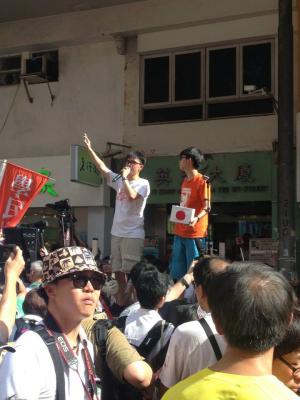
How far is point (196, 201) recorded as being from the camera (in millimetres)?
6648

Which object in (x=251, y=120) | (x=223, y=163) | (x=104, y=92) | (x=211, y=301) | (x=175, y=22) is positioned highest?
(x=175, y=22)

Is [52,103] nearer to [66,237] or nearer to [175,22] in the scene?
[175,22]

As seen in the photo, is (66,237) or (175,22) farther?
(175,22)

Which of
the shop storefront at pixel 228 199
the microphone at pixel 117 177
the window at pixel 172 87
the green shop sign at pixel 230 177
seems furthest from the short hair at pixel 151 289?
the window at pixel 172 87

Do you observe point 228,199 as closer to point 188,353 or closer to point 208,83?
point 208,83

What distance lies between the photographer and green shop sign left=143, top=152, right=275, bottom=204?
11422mm

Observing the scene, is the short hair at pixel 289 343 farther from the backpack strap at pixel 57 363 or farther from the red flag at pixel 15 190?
the red flag at pixel 15 190

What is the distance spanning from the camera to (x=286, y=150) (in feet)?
33.8

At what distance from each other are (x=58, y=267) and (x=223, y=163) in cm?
933

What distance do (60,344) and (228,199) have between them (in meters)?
9.47

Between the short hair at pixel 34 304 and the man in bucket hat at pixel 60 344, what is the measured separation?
43.0 inches

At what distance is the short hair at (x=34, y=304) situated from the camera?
3.74 metres

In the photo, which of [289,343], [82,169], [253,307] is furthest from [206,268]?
[82,169]

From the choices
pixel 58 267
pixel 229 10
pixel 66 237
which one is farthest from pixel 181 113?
pixel 58 267
